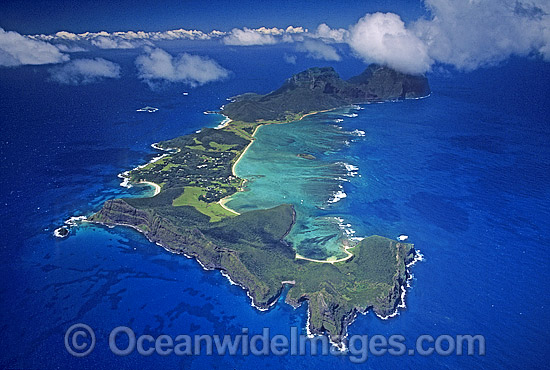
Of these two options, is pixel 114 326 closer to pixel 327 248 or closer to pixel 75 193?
pixel 327 248

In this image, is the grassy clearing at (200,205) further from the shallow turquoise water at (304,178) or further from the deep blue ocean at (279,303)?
the deep blue ocean at (279,303)

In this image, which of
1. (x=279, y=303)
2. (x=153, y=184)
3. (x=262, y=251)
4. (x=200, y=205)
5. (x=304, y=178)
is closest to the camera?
(x=279, y=303)

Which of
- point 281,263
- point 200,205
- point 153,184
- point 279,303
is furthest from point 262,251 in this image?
point 153,184

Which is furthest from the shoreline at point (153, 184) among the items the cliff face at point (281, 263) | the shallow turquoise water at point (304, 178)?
the shallow turquoise water at point (304, 178)

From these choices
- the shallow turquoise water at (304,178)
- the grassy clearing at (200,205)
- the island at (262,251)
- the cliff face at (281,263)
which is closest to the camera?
the cliff face at (281,263)

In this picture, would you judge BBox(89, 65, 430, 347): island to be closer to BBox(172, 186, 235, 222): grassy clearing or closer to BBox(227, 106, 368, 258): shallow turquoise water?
BBox(172, 186, 235, 222): grassy clearing

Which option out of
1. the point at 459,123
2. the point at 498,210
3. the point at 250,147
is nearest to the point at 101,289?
the point at 250,147

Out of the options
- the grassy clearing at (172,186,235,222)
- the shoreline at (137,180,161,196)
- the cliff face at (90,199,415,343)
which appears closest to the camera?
the cliff face at (90,199,415,343)

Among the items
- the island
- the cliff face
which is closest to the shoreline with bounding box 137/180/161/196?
the island

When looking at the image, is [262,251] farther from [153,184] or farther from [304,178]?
[153,184]
